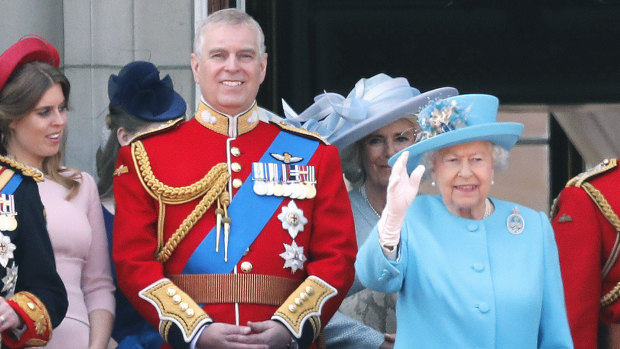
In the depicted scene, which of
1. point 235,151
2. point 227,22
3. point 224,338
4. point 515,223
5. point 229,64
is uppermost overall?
point 227,22

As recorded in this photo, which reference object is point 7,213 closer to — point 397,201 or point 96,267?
point 96,267

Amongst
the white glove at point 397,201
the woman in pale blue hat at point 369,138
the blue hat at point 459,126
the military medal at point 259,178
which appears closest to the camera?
the white glove at point 397,201

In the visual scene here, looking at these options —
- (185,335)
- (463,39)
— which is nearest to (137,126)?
(185,335)

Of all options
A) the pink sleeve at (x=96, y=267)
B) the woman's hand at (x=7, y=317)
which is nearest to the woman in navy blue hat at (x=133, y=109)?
the pink sleeve at (x=96, y=267)

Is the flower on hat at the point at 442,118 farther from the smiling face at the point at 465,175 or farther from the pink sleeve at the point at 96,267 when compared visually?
the pink sleeve at the point at 96,267

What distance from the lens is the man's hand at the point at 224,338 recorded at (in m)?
4.47

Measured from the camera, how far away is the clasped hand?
4.47m

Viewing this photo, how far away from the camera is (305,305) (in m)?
4.59

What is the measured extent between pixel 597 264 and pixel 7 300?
1.86 m

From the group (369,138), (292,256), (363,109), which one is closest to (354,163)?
(369,138)

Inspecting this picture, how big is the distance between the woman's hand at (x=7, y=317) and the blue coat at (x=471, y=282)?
0.94 metres

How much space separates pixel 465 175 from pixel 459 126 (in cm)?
14

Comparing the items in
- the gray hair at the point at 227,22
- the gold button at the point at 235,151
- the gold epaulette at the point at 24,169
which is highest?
the gray hair at the point at 227,22

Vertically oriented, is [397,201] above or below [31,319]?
above
